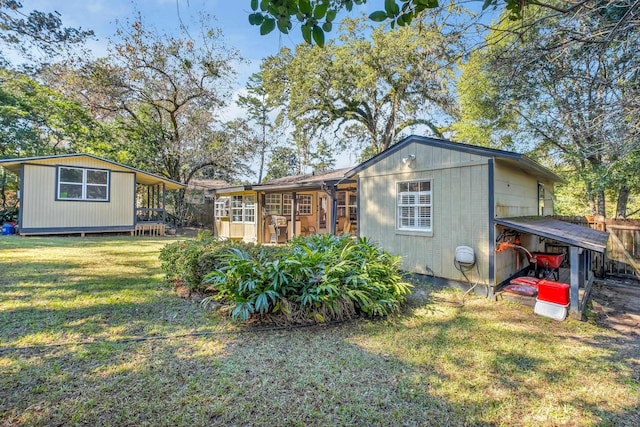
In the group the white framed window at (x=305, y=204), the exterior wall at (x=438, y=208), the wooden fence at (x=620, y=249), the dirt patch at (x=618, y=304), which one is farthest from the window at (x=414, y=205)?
the white framed window at (x=305, y=204)

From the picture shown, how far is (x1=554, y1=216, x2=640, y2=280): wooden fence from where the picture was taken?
743 cm

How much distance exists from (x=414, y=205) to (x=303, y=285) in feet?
12.6

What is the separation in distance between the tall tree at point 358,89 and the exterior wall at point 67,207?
972 centimetres

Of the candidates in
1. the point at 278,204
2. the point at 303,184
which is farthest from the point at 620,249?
the point at 278,204

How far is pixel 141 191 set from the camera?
69.4 ft

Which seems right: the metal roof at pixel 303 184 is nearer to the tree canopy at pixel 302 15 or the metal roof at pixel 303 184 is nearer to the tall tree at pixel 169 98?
the tall tree at pixel 169 98

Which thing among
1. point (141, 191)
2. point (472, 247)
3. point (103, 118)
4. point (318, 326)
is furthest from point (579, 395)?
point (141, 191)

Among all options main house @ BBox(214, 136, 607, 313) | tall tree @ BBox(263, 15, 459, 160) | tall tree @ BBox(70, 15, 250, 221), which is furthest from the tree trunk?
tall tree @ BBox(70, 15, 250, 221)

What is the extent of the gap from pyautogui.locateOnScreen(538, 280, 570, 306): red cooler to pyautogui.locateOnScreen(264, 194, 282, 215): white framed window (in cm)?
1023

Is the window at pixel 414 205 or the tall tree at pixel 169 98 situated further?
the tall tree at pixel 169 98

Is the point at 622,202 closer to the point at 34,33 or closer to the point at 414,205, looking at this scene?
the point at 414,205

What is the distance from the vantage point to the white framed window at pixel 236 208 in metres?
13.9

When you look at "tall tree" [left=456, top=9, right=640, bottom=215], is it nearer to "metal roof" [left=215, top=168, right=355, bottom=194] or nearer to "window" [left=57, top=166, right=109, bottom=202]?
"metal roof" [left=215, top=168, right=355, bottom=194]

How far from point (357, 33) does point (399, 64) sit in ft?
9.77
